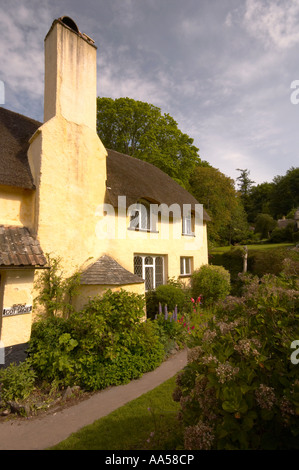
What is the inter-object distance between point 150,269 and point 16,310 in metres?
6.94

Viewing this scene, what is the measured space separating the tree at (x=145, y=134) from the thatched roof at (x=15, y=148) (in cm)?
1081

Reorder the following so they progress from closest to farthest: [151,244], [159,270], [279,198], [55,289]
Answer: [55,289] < [151,244] < [159,270] < [279,198]

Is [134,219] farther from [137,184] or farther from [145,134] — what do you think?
[145,134]

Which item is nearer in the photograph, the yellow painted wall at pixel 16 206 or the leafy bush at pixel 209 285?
the yellow painted wall at pixel 16 206

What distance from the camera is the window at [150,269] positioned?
12.2 meters

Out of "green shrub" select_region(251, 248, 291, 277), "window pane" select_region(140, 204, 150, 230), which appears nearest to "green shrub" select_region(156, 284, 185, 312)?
"window pane" select_region(140, 204, 150, 230)

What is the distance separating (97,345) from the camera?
6.88m

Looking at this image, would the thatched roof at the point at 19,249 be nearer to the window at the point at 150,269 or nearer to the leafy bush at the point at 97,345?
the leafy bush at the point at 97,345

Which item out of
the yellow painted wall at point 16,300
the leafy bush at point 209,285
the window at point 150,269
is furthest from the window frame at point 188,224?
the yellow painted wall at point 16,300

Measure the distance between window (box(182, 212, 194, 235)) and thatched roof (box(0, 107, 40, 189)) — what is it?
8.80 meters

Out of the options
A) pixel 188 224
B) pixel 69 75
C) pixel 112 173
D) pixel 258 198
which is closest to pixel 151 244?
pixel 112 173
